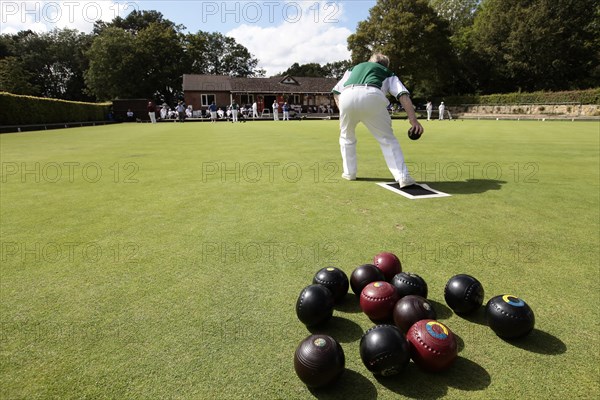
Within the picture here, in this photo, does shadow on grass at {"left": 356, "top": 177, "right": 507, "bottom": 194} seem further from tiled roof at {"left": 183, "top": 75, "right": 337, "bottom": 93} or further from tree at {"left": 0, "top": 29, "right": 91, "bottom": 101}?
tree at {"left": 0, "top": 29, "right": 91, "bottom": 101}

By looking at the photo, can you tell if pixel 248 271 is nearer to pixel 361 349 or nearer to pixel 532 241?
pixel 361 349

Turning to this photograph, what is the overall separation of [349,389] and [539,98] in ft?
166

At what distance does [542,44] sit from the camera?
47.0 meters

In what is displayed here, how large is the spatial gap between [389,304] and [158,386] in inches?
68.2

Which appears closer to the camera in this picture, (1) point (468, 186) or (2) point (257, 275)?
(2) point (257, 275)

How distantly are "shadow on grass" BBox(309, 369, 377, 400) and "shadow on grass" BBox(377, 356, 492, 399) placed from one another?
10 centimetres

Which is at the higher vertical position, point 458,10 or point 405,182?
point 458,10

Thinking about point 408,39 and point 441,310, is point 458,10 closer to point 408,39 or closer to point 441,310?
point 408,39

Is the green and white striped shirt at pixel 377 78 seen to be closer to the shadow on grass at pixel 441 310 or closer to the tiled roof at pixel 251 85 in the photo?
the shadow on grass at pixel 441 310

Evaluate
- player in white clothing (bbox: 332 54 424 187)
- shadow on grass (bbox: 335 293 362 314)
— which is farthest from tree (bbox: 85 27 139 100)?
shadow on grass (bbox: 335 293 362 314)

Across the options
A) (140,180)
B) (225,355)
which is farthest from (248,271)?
(140,180)

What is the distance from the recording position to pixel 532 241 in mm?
4410

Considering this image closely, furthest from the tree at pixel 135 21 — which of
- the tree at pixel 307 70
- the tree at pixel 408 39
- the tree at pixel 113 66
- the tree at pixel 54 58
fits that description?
the tree at pixel 408 39

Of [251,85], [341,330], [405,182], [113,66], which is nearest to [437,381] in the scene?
[341,330]
